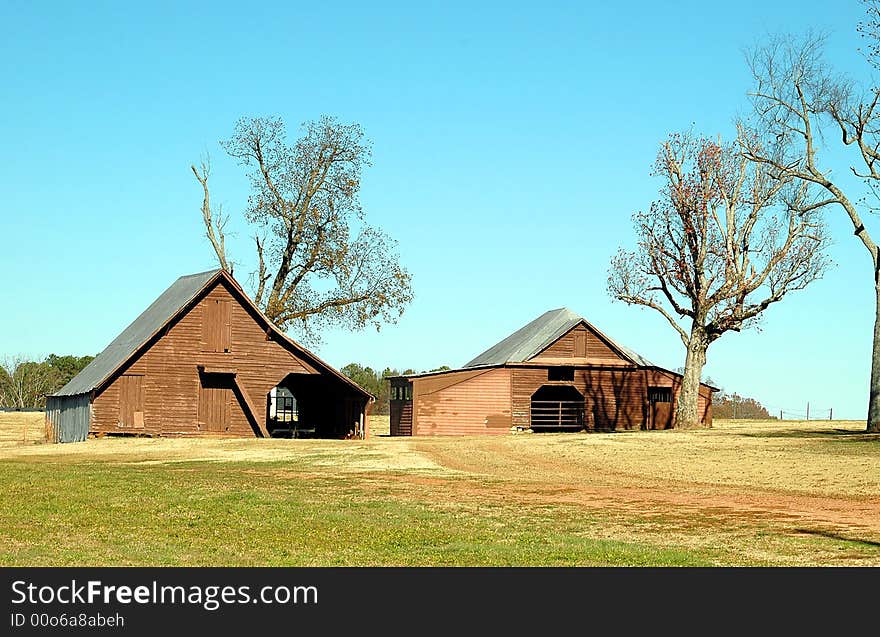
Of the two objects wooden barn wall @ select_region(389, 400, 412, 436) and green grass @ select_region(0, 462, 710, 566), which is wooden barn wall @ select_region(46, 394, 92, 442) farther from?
green grass @ select_region(0, 462, 710, 566)

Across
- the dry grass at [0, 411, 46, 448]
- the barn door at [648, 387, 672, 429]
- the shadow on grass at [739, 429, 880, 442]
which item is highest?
the barn door at [648, 387, 672, 429]

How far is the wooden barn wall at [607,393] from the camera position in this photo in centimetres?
6544

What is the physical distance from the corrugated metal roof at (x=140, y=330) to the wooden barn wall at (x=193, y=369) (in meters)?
0.62

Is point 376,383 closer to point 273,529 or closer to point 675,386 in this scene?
point 675,386

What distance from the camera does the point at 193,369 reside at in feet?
172

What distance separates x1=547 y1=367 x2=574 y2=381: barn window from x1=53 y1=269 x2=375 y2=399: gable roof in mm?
15554

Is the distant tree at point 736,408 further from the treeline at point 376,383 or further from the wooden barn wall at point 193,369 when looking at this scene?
the wooden barn wall at point 193,369

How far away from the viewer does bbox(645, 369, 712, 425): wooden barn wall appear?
2672 inches

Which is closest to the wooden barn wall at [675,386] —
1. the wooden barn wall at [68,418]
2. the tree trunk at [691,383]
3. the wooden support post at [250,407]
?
the tree trunk at [691,383]

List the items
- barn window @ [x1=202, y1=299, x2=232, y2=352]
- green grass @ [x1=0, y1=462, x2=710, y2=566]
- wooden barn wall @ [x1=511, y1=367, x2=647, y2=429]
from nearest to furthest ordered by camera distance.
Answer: green grass @ [x1=0, y1=462, x2=710, y2=566]
barn window @ [x1=202, y1=299, x2=232, y2=352]
wooden barn wall @ [x1=511, y1=367, x2=647, y2=429]

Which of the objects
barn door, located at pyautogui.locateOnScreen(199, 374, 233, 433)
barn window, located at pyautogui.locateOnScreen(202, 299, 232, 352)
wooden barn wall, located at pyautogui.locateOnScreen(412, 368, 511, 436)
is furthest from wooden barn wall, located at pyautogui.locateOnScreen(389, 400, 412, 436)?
barn window, located at pyautogui.locateOnScreen(202, 299, 232, 352)
